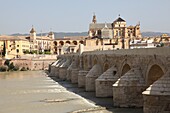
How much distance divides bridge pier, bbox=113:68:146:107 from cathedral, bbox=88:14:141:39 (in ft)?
175

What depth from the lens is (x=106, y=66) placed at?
78.4 ft

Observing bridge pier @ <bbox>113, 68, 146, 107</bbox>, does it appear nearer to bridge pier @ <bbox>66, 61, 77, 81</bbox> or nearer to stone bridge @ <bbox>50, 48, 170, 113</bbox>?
stone bridge @ <bbox>50, 48, 170, 113</bbox>

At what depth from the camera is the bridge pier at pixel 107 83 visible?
21.0 m

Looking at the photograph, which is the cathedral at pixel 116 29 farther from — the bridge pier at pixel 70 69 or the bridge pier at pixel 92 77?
the bridge pier at pixel 92 77

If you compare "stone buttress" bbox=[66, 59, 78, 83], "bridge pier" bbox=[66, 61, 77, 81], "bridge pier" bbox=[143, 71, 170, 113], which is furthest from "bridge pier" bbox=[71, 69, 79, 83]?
"bridge pier" bbox=[143, 71, 170, 113]

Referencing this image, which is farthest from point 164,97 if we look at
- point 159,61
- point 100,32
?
point 100,32

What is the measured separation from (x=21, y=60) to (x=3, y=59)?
3.23 meters

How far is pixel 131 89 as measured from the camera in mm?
17031

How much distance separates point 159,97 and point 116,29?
6409cm

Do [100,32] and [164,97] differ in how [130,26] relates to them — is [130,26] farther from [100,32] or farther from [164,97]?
[164,97]

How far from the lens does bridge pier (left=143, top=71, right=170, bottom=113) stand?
1329 cm

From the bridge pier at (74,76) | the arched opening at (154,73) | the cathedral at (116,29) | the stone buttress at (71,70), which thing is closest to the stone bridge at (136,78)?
the arched opening at (154,73)

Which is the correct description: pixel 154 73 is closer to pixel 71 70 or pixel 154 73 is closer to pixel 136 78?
pixel 136 78

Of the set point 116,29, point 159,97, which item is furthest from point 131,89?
point 116,29
